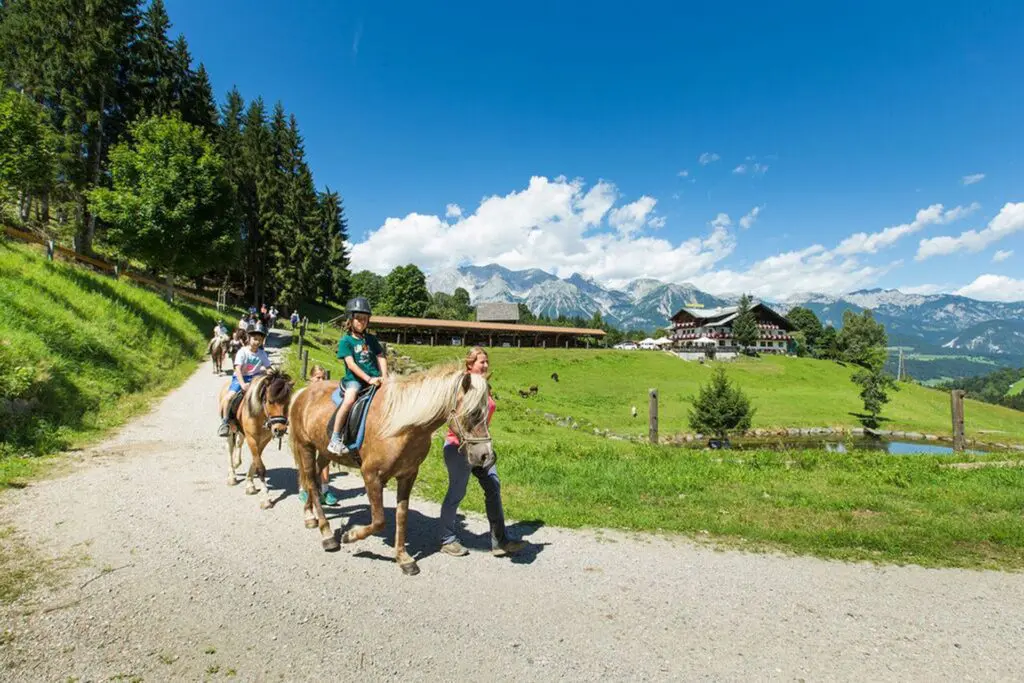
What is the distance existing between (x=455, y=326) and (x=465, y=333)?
230cm

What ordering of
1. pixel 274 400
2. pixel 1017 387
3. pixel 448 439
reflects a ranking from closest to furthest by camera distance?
pixel 1017 387, pixel 448 439, pixel 274 400

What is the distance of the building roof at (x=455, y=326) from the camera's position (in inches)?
2361

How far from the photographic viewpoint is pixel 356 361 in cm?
656

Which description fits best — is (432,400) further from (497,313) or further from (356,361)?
(497,313)

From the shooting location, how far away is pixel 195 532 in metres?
6.39

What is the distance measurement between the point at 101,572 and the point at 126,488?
3.34 metres

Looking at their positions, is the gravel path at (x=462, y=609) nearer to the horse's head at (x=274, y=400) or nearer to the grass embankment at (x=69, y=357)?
the horse's head at (x=274, y=400)

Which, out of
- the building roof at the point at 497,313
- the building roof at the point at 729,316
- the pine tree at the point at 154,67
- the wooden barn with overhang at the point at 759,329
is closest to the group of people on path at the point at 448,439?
the pine tree at the point at 154,67

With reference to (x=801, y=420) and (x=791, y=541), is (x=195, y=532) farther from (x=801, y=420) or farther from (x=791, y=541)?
(x=801, y=420)

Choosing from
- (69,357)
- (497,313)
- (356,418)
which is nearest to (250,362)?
(356,418)

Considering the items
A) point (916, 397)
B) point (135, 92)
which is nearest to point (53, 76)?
point (135, 92)

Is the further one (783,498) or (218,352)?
(218,352)

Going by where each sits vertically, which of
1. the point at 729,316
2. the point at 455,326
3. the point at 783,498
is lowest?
the point at 783,498

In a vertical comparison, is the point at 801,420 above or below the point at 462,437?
below
